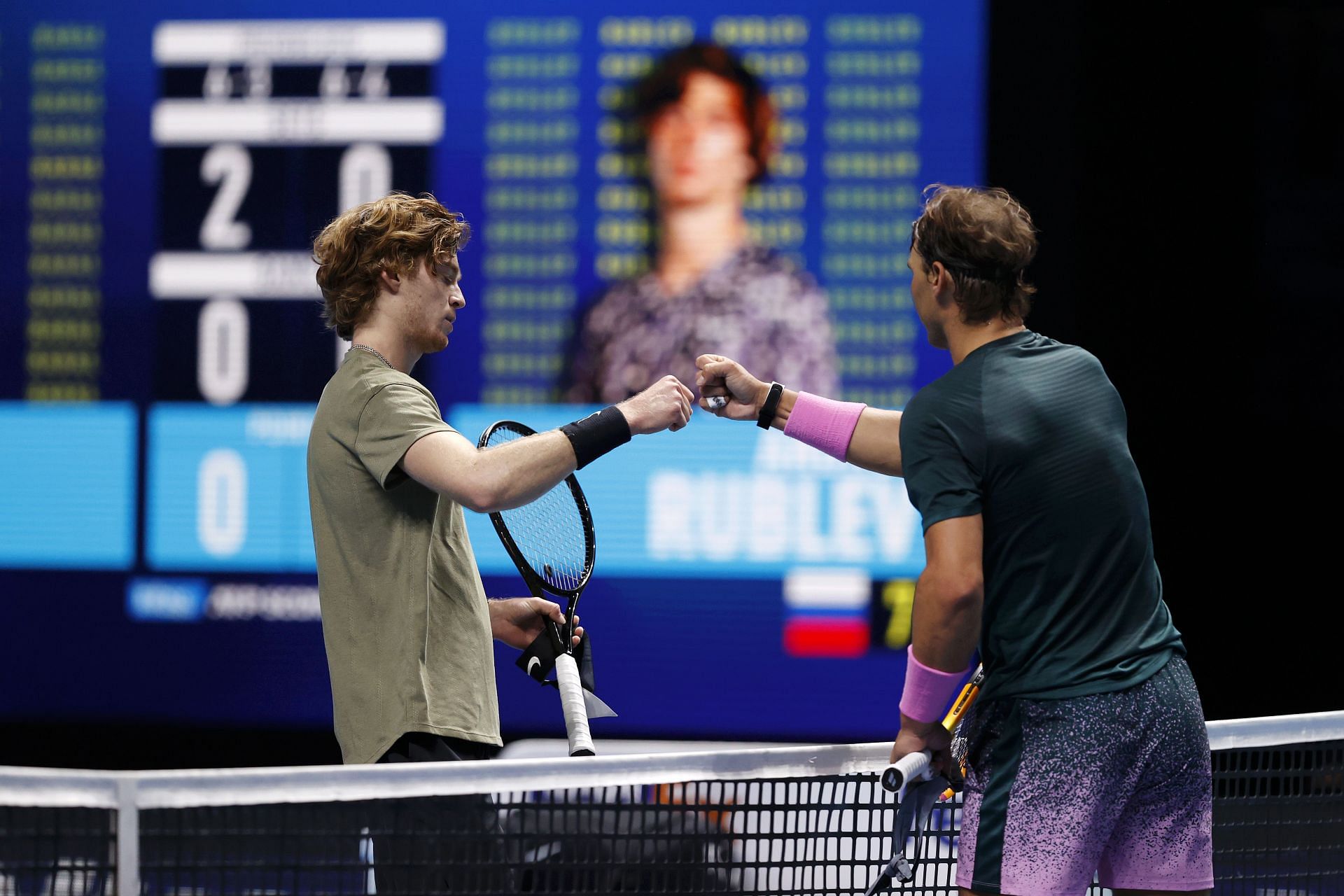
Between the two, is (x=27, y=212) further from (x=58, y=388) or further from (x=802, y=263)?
(x=802, y=263)

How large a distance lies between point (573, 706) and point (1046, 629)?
807 millimetres

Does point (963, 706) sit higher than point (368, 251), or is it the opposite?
point (368, 251)

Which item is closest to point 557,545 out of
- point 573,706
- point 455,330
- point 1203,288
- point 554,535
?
point 554,535

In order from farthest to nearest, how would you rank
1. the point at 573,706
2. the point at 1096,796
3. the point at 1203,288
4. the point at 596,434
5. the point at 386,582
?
1. the point at 1203,288
2. the point at 573,706
3. the point at 596,434
4. the point at 386,582
5. the point at 1096,796

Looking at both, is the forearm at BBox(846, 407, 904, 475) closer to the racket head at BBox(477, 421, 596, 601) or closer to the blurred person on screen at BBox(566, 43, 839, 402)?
the racket head at BBox(477, 421, 596, 601)

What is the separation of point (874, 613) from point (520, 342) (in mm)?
1695

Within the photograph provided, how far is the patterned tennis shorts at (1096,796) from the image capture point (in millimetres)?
1848

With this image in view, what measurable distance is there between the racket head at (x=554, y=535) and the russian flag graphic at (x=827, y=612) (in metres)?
2.59

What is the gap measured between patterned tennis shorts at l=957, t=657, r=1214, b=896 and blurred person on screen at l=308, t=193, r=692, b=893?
0.73 meters

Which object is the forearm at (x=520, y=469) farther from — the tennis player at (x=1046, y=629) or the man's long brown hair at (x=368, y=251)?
the tennis player at (x=1046, y=629)

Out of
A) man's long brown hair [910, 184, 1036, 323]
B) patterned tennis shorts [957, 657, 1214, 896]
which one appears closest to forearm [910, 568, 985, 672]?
patterned tennis shorts [957, 657, 1214, 896]

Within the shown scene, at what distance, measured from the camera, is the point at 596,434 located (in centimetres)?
219

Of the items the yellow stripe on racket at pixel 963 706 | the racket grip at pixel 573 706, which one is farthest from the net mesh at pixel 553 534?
the yellow stripe on racket at pixel 963 706

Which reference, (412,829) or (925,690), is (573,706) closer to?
(412,829)
